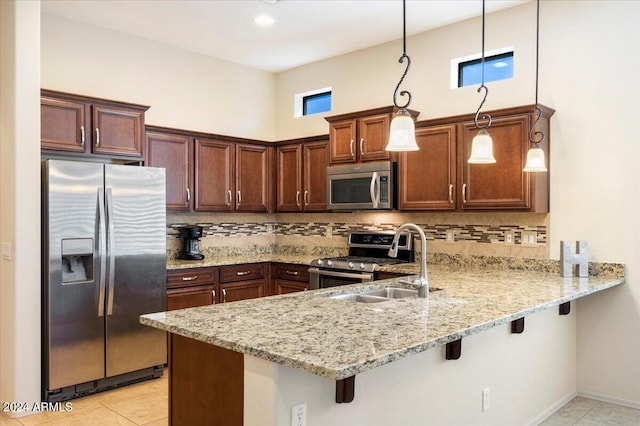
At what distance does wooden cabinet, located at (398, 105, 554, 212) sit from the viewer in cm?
395

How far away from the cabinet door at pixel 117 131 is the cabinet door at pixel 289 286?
6.09 feet

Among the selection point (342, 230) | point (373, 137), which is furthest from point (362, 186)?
point (342, 230)

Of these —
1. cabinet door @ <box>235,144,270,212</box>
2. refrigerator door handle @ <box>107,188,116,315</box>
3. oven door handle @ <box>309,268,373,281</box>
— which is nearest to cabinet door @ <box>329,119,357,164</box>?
cabinet door @ <box>235,144,270,212</box>

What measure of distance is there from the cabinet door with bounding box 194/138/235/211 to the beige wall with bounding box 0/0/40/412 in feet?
5.56

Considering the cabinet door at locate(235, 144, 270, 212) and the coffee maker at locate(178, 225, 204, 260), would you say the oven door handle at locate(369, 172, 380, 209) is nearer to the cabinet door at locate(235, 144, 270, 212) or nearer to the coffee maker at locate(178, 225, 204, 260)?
the cabinet door at locate(235, 144, 270, 212)

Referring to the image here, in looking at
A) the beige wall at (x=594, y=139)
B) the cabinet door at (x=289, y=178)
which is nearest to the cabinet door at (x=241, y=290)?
the cabinet door at (x=289, y=178)

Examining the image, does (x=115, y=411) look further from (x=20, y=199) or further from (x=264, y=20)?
(x=264, y=20)

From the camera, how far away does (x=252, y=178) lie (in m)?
5.66

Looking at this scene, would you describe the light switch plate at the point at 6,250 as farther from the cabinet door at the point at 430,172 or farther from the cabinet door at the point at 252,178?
the cabinet door at the point at 430,172

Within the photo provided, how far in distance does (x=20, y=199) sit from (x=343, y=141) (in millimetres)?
2754

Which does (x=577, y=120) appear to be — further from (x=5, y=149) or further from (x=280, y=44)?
(x=5, y=149)

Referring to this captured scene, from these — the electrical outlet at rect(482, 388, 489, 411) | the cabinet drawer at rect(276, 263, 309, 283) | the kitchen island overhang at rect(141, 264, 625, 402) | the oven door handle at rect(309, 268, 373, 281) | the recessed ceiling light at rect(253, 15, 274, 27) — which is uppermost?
the recessed ceiling light at rect(253, 15, 274, 27)

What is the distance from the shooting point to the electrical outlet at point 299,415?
188cm

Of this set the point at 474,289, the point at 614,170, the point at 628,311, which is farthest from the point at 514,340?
the point at 614,170
